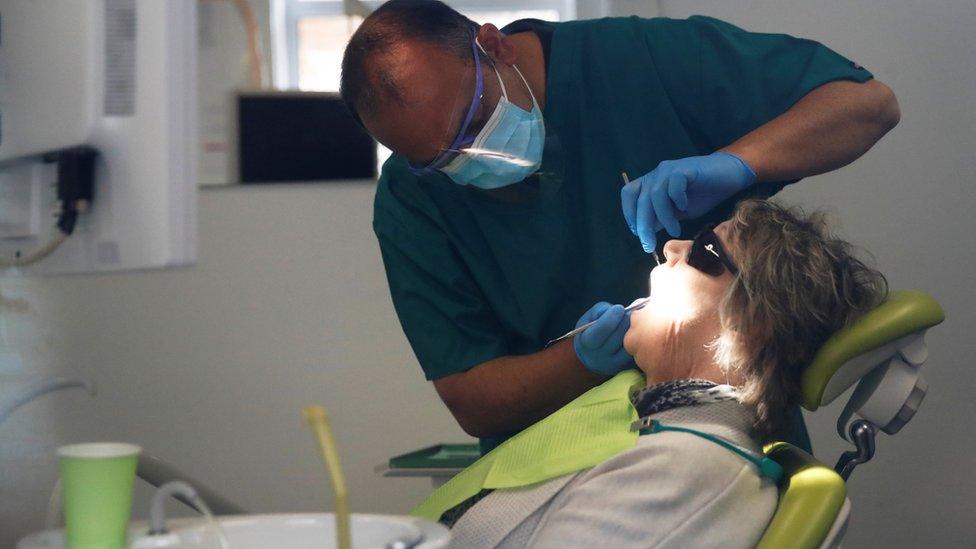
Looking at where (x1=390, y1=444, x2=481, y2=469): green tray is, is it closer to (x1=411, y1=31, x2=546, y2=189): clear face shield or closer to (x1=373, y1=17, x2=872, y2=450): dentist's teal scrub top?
(x1=373, y1=17, x2=872, y2=450): dentist's teal scrub top

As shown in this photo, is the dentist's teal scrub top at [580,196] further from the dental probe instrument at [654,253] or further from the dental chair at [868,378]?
the dental chair at [868,378]

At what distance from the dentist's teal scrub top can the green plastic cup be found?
90cm

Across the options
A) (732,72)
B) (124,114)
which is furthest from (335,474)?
(732,72)

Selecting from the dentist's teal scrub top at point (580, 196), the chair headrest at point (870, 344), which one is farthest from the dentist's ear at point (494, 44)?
the chair headrest at point (870, 344)

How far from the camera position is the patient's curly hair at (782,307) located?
151cm

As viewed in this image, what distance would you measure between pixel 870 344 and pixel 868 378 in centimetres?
13

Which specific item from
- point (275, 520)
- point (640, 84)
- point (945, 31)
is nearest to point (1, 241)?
point (275, 520)

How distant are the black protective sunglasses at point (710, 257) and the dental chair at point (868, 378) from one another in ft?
0.65

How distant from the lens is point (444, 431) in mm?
2875

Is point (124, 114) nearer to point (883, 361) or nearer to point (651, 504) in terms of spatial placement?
point (651, 504)

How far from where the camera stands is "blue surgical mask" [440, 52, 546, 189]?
59.6 inches

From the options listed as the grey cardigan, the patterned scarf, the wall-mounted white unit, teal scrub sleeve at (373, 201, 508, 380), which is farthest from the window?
the wall-mounted white unit

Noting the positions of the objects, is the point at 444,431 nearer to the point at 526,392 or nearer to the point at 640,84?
the point at 526,392

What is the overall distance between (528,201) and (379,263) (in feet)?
4.07
